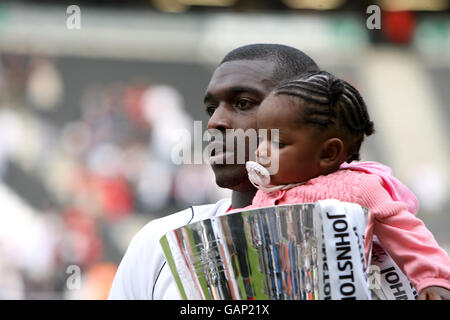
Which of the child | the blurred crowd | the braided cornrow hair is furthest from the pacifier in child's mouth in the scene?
the blurred crowd

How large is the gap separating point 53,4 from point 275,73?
290 inches

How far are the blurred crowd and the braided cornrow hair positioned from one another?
5622mm

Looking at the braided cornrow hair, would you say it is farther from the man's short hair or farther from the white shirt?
the white shirt

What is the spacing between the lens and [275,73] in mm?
1967

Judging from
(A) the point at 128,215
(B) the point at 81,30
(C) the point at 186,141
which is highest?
(B) the point at 81,30

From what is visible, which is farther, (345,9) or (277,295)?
(345,9)

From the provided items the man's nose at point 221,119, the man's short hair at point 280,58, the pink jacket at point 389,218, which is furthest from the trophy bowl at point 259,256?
the man's short hair at point 280,58

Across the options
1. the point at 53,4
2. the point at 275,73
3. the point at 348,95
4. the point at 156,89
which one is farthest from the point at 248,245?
the point at 53,4

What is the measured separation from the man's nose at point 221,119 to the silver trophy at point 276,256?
2.02 ft

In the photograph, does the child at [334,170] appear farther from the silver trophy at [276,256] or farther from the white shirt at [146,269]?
the white shirt at [146,269]

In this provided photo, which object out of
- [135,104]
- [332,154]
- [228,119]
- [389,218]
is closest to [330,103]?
[332,154]
